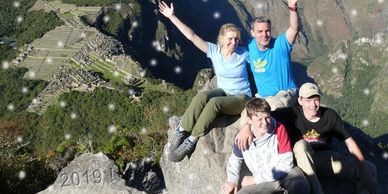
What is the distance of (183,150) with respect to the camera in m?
9.70

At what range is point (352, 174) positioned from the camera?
8859 millimetres

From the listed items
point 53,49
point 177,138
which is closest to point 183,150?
point 177,138

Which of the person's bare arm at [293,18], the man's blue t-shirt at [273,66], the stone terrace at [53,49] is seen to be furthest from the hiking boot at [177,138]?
the stone terrace at [53,49]

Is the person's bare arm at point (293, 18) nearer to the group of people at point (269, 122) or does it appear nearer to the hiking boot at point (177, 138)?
the group of people at point (269, 122)

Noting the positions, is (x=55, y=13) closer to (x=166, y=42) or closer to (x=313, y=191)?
(x=166, y=42)

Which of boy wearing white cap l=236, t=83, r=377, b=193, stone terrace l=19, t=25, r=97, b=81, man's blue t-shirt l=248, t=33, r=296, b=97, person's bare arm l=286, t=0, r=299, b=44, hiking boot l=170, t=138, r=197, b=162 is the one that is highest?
person's bare arm l=286, t=0, r=299, b=44

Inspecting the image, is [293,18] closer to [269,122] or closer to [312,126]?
[312,126]

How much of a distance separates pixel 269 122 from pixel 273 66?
6.52ft

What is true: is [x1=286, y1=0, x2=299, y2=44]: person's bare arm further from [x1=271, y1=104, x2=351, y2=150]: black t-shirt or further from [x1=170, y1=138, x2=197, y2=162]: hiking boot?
[x1=170, y1=138, x2=197, y2=162]: hiking boot

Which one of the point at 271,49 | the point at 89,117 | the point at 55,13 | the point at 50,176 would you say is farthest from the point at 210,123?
the point at 55,13

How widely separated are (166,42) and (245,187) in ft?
519

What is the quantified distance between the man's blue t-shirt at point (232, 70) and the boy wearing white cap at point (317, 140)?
4.03 ft

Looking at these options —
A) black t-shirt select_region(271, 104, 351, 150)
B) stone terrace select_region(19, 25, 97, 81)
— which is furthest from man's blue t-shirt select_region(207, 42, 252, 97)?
stone terrace select_region(19, 25, 97, 81)

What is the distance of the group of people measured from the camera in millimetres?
7676
